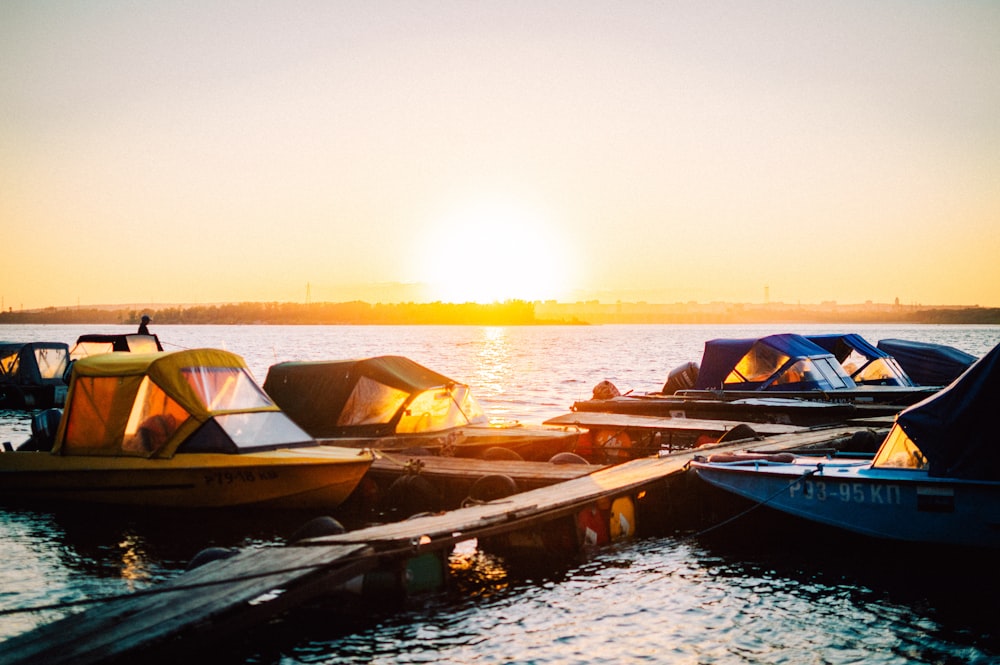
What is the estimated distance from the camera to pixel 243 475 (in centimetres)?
1739

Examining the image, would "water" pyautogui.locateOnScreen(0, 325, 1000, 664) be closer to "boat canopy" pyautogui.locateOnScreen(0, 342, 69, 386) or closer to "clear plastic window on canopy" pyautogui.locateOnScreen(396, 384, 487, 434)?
"clear plastic window on canopy" pyautogui.locateOnScreen(396, 384, 487, 434)

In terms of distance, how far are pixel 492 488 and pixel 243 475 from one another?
189 inches

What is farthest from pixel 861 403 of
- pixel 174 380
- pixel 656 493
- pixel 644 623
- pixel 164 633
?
pixel 164 633

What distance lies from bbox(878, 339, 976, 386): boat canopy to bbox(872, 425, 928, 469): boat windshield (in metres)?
23.0

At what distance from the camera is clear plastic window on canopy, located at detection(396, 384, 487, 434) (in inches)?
927

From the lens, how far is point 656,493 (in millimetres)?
18266

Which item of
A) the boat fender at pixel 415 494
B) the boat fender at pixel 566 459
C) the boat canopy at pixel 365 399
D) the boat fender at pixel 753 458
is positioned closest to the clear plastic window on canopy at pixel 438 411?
the boat canopy at pixel 365 399

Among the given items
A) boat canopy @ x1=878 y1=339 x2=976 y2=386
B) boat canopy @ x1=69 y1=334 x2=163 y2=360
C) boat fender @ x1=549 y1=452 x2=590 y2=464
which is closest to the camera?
boat fender @ x1=549 y1=452 x2=590 y2=464

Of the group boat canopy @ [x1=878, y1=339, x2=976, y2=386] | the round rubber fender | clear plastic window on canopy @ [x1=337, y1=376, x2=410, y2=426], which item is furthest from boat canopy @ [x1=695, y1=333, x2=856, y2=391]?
the round rubber fender

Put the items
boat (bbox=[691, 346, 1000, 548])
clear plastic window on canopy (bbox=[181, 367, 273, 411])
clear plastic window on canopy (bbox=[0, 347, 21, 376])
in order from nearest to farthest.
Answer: boat (bbox=[691, 346, 1000, 548]), clear plastic window on canopy (bbox=[181, 367, 273, 411]), clear plastic window on canopy (bbox=[0, 347, 21, 376])

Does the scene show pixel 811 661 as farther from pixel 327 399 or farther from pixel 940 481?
pixel 327 399

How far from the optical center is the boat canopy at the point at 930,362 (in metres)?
36.9

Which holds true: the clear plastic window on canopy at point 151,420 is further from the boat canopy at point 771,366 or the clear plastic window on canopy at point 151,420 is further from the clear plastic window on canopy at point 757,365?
the clear plastic window on canopy at point 757,365

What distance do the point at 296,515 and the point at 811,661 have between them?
33.6 ft
